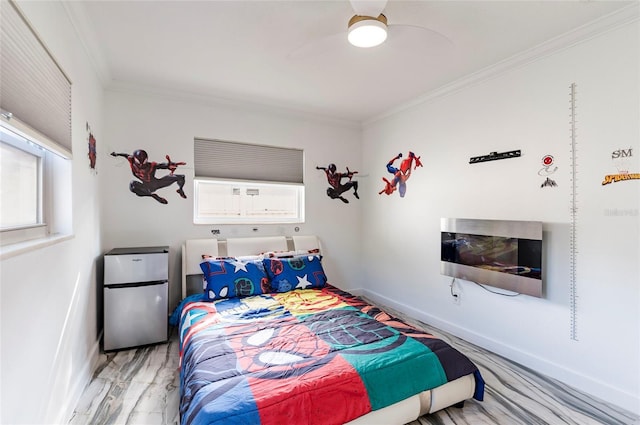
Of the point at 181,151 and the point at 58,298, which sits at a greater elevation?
the point at 181,151

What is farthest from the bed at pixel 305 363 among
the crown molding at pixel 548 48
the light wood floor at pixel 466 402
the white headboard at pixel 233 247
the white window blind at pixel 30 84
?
the crown molding at pixel 548 48

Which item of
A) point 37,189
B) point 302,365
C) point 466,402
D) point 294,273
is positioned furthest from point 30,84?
point 466,402

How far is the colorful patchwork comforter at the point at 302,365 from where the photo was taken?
1.49 meters

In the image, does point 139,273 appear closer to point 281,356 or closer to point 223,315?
point 223,315

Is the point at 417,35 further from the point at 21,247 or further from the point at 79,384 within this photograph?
the point at 79,384

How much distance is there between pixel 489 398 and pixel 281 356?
1.54 meters

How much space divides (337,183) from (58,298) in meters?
3.37

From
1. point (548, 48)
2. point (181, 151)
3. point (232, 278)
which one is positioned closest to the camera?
point (548, 48)

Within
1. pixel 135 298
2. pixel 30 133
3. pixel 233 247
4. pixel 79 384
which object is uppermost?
pixel 30 133

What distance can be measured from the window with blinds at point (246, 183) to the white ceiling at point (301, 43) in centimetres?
71

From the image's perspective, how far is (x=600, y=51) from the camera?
85.5 inches

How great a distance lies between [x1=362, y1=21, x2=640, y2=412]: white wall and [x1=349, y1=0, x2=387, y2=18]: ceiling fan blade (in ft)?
5.82

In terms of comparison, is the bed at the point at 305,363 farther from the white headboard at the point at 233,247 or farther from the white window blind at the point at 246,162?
the white window blind at the point at 246,162

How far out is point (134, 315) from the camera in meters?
2.81
